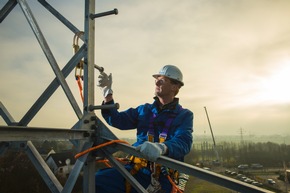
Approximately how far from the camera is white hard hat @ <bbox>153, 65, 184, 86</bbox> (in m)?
4.59

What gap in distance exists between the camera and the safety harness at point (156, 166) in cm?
363

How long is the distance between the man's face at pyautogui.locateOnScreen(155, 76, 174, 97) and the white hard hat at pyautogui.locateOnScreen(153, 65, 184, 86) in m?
0.09

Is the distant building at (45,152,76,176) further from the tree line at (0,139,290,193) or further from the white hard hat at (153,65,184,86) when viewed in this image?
the white hard hat at (153,65,184,86)

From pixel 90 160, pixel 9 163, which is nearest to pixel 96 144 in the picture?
pixel 90 160

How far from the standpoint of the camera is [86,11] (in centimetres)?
346

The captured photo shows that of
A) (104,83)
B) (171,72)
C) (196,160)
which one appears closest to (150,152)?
(104,83)

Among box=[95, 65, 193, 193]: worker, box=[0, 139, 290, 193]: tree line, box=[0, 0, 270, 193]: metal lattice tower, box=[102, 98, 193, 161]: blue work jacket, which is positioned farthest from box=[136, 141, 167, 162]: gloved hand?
box=[0, 139, 290, 193]: tree line

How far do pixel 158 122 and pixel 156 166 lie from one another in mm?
774

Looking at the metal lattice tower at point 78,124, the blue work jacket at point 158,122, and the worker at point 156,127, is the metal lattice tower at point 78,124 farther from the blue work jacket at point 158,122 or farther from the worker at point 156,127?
the blue work jacket at point 158,122

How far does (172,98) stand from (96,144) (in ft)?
6.38

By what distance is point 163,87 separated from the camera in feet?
14.8

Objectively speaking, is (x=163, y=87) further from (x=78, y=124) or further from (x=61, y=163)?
(x=61, y=163)

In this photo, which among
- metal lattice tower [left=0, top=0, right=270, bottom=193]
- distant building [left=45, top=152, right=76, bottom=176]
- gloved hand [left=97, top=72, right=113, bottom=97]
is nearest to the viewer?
metal lattice tower [left=0, top=0, right=270, bottom=193]

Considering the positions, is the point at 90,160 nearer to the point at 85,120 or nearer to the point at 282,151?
the point at 85,120
